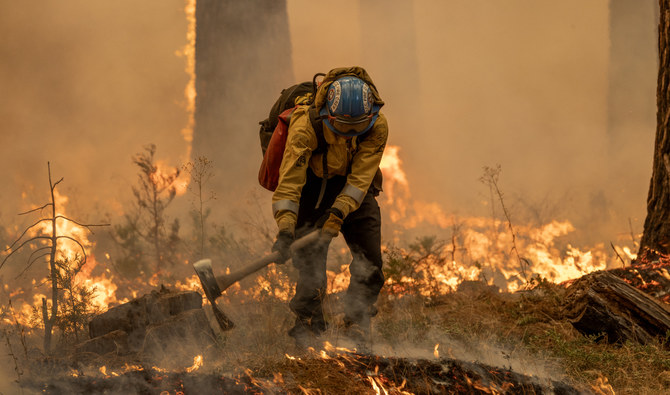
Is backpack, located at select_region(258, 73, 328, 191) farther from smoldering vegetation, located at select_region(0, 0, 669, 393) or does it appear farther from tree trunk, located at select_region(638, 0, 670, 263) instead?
tree trunk, located at select_region(638, 0, 670, 263)

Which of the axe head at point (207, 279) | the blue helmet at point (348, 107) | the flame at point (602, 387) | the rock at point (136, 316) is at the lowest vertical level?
the flame at point (602, 387)

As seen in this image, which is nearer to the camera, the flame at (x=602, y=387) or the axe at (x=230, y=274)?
the flame at (x=602, y=387)

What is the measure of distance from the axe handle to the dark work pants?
0.31 metres

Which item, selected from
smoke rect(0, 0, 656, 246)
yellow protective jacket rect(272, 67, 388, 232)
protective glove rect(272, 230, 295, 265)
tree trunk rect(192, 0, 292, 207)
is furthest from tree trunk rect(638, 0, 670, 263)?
tree trunk rect(192, 0, 292, 207)

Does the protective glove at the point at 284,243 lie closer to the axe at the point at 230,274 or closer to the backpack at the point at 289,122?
the axe at the point at 230,274

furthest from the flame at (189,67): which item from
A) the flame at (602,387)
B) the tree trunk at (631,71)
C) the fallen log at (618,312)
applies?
the tree trunk at (631,71)

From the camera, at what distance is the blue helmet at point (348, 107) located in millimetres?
3805

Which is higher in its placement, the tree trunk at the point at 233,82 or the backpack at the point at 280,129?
the tree trunk at the point at 233,82

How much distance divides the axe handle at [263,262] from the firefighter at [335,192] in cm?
6

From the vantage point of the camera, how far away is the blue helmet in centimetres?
380

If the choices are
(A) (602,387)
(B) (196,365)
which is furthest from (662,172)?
(B) (196,365)

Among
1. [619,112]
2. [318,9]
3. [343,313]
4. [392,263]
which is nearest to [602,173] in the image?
[619,112]

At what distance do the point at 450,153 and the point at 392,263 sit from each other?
8.33m

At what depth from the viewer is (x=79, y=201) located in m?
9.80
